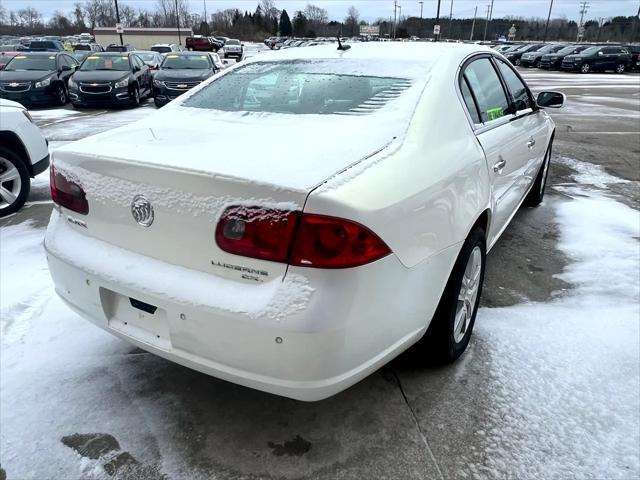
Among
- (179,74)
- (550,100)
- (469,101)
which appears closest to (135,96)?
(179,74)

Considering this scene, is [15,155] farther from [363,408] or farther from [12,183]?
[363,408]

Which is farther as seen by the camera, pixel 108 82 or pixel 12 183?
pixel 108 82

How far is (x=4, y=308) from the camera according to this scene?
3.24 metres

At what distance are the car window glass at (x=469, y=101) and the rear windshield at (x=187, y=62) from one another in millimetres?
13062

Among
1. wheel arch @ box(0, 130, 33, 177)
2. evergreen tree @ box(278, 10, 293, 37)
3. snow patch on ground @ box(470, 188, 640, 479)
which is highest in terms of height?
evergreen tree @ box(278, 10, 293, 37)

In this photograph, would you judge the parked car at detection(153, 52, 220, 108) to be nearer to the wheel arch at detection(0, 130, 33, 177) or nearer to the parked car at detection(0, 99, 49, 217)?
the parked car at detection(0, 99, 49, 217)

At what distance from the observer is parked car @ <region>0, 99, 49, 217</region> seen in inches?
199

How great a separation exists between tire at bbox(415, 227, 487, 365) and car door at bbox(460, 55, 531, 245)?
361 millimetres

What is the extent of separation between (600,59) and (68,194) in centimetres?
3600

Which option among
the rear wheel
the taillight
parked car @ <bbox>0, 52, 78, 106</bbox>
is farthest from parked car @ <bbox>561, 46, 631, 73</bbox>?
the taillight

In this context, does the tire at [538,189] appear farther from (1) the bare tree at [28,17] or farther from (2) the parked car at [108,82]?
(1) the bare tree at [28,17]

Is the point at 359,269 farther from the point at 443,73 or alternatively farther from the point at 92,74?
the point at 92,74

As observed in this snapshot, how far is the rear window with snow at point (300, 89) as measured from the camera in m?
2.61

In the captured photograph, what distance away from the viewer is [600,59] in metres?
31.5
